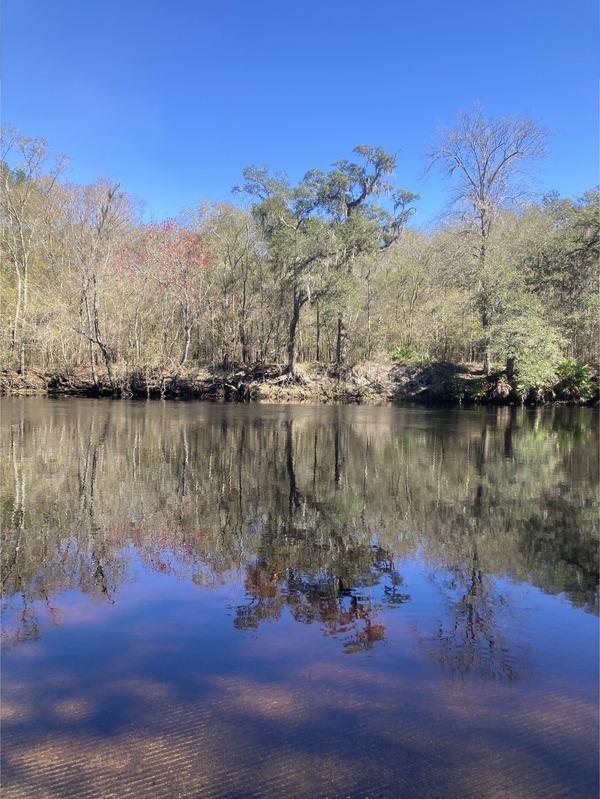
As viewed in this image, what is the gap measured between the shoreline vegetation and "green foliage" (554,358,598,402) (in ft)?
15.1

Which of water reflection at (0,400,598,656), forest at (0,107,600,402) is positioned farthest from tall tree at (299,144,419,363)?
water reflection at (0,400,598,656)

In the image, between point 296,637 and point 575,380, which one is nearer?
point 296,637

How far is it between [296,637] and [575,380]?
100ft

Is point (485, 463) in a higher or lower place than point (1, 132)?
lower

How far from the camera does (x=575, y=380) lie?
2997cm

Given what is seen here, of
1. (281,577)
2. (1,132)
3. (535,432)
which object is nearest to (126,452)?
(281,577)

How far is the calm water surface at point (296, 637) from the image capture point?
8.86 ft

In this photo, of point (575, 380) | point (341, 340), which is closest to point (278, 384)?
point (341, 340)

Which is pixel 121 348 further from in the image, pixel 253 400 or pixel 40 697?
pixel 40 697

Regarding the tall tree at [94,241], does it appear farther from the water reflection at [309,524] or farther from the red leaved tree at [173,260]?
the water reflection at [309,524]

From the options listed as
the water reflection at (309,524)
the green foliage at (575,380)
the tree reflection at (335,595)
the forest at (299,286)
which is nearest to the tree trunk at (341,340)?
the forest at (299,286)

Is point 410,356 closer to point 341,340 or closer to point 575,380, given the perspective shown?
point 341,340

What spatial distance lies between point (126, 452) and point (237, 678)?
371 inches

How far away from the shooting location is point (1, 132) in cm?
3122
